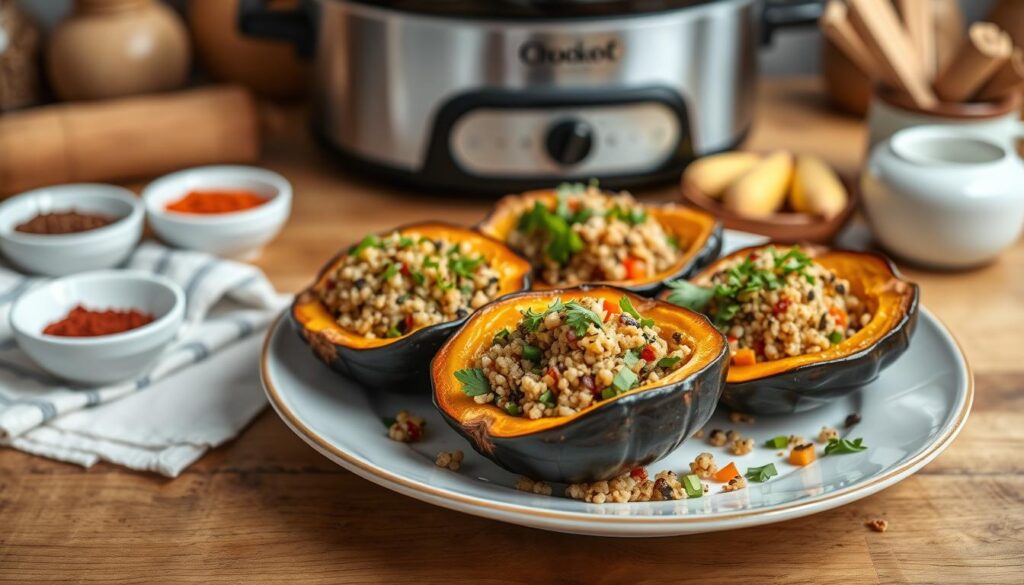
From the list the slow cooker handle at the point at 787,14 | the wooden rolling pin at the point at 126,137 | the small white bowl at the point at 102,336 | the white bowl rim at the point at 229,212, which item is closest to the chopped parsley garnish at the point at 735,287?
the small white bowl at the point at 102,336

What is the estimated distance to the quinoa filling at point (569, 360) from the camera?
126 cm

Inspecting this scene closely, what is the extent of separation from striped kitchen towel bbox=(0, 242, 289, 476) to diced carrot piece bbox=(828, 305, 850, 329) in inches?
31.0

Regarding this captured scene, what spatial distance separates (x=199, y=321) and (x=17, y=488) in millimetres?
427

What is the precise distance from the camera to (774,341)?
1452 millimetres

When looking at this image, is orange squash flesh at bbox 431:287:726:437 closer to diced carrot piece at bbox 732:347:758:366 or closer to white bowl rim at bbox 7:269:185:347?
diced carrot piece at bbox 732:347:758:366

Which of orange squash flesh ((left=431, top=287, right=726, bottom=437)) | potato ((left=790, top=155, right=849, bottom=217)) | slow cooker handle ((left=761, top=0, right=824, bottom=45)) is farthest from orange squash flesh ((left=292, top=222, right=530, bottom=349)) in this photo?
slow cooker handle ((left=761, top=0, right=824, bottom=45))

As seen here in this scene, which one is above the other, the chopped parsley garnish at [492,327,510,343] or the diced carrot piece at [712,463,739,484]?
the chopped parsley garnish at [492,327,510,343]

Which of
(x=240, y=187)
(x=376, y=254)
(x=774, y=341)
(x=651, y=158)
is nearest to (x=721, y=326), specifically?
(x=774, y=341)

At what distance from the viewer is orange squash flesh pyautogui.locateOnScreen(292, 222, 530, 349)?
150cm

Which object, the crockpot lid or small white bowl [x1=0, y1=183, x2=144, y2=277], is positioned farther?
the crockpot lid

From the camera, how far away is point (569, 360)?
Answer: 1.28m

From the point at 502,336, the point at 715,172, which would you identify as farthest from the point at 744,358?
the point at 715,172

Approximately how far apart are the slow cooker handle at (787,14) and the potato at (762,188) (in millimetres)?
323

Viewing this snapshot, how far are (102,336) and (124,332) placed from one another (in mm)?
33
